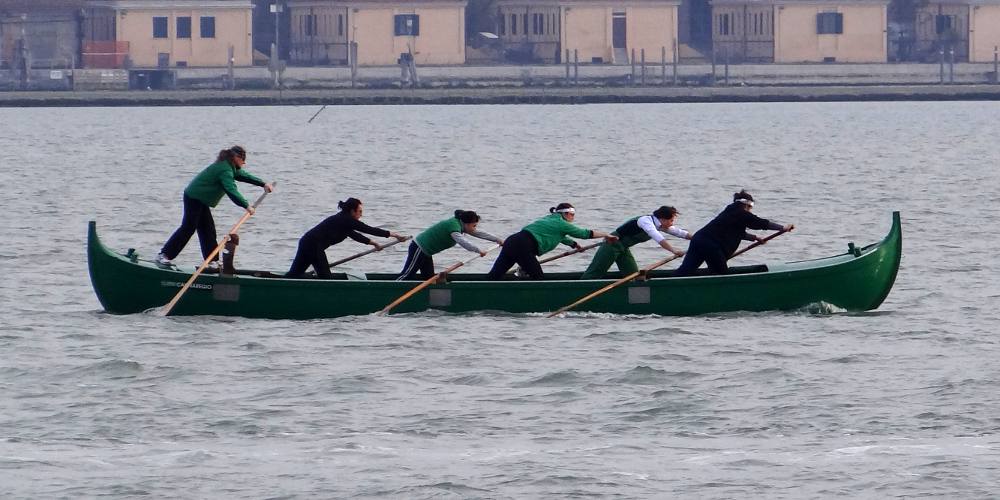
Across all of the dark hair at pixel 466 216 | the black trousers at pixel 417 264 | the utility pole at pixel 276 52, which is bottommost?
the black trousers at pixel 417 264

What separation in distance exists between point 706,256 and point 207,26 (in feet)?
296

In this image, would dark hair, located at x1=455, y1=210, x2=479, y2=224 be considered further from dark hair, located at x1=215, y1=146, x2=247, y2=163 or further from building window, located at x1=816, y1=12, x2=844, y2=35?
building window, located at x1=816, y1=12, x2=844, y2=35

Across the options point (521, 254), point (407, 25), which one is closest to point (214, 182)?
point (521, 254)

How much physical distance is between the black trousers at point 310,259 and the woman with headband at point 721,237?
173 inches

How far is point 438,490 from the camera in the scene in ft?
53.1

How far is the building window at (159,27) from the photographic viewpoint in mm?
110125

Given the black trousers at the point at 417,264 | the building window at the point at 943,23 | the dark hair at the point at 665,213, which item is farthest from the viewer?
the building window at the point at 943,23

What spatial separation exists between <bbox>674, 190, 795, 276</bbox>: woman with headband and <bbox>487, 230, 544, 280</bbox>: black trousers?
1.86 meters

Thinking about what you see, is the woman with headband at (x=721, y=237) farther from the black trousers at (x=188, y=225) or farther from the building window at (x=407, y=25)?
the building window at (x=407, y=25)

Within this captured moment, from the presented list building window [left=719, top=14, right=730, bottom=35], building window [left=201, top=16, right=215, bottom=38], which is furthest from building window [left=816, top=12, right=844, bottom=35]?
building window [left=201, top=16, right=215, bottom=38]

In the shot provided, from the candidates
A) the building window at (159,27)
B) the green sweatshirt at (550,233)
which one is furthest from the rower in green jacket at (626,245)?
the building window at (159,27)

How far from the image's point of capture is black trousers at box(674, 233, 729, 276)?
2364cm

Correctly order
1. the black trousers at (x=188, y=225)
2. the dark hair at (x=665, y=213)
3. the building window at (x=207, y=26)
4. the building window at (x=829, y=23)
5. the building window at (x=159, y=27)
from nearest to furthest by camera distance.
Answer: the dark hair at (x=665, y=213) < the black trousers at (x=188, y=225) < the building window at (x=159, y=27) < the building window at (x=207, y=26) < the building window at (x=829, y=23)

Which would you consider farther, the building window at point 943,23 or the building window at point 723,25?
the building window at point 723,25
